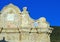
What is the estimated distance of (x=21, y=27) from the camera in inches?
609

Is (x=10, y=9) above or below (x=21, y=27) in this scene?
above

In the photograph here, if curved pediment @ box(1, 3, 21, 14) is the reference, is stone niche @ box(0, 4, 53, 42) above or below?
below

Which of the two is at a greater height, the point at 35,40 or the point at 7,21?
the point at 7,21

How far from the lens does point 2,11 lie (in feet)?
51.7

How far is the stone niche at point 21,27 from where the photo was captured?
15.4 m

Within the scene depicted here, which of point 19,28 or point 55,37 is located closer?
point 19,28

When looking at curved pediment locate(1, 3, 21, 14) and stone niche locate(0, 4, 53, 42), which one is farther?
curved pediment locate(1, 3, 21, 14)

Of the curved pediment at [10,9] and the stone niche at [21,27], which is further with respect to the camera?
the curved pediment at [10,9]

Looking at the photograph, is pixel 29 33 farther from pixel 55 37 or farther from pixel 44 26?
pixel 55 37

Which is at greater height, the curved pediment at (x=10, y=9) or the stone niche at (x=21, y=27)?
the curved pediment at (x=10, y=9)

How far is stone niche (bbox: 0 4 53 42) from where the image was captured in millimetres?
15398

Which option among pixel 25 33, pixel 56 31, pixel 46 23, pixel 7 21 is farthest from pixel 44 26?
pixel 56 31

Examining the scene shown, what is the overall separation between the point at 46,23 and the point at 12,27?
2248 mm

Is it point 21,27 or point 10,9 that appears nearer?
point 21,27
